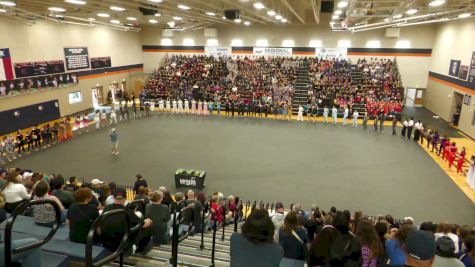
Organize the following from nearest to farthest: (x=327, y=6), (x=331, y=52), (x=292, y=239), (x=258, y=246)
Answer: (x=258, y=246) < (x=292, y=239) < (x=327, y=6) < (x=331, y=52)

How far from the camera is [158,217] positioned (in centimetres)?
545

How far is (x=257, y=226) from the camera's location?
3.16 metres

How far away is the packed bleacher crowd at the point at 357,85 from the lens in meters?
24.6

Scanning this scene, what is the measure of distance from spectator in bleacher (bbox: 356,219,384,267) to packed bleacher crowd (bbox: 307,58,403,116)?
68.4ft

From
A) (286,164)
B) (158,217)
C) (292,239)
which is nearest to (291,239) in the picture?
(292,239)

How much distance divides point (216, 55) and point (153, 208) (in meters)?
30.3

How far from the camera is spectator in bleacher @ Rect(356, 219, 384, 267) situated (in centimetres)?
392

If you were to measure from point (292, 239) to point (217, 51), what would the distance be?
31.2m

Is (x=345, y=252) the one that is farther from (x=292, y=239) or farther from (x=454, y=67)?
(x=454, y=67)

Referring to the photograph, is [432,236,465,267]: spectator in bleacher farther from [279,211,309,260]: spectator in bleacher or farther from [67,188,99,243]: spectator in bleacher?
[67,188,99,243]: spectator in bleacher

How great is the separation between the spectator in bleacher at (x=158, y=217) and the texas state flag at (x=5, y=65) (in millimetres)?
19691

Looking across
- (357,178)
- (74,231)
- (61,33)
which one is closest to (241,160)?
(357,178)

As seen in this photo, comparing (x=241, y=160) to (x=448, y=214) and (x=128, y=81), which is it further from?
(x=128, y=81)

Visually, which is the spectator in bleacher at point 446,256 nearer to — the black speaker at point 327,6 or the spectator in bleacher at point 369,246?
the spectator in bleacher at point 369,246
